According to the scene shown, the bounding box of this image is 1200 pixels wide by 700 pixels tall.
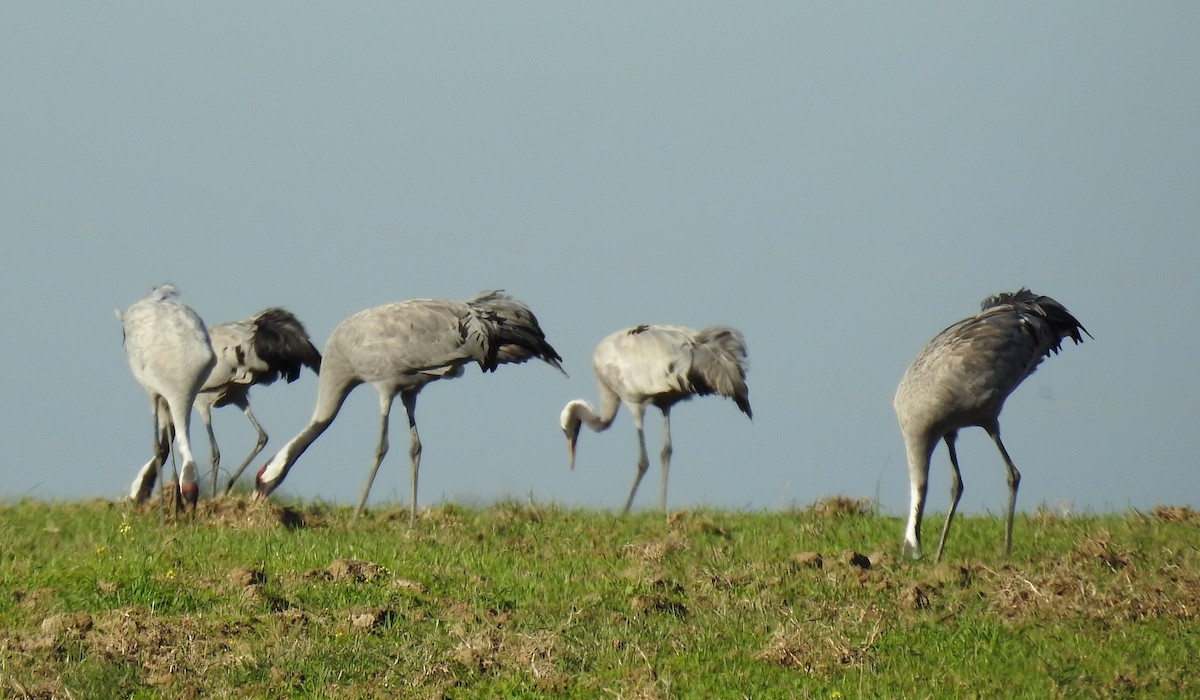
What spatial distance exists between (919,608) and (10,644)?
5096 mm

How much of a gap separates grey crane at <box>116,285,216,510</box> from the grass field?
5.14 feet

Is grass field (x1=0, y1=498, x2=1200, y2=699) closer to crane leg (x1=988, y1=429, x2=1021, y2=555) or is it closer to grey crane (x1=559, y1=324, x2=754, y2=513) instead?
crane leg (x1=988, y1=429, x2=1021, y2=555)

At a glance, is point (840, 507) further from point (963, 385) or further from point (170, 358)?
point (170, 358)

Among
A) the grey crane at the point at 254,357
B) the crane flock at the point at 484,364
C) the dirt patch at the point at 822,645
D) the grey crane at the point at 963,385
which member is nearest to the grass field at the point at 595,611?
the dirt patch at the point at 822,645

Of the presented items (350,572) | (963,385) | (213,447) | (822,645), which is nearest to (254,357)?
(213,447)

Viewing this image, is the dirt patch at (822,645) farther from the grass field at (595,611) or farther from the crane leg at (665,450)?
the crane leg at (665,450)

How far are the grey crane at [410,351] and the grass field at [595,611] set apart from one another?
200 centimetres

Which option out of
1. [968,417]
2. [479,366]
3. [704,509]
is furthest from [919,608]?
[479,366]

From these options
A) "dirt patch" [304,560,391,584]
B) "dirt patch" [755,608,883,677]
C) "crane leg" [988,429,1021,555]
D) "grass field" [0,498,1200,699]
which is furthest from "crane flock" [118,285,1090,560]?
"dirt patch" [304,560,391,584]

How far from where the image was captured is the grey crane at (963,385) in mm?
11242

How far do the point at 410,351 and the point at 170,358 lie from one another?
207 cm

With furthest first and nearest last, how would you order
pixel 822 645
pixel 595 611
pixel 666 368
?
pixel 666 368, pixel 595 611, pixel 822 645

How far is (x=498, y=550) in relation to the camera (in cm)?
1143

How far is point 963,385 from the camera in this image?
443 inches
